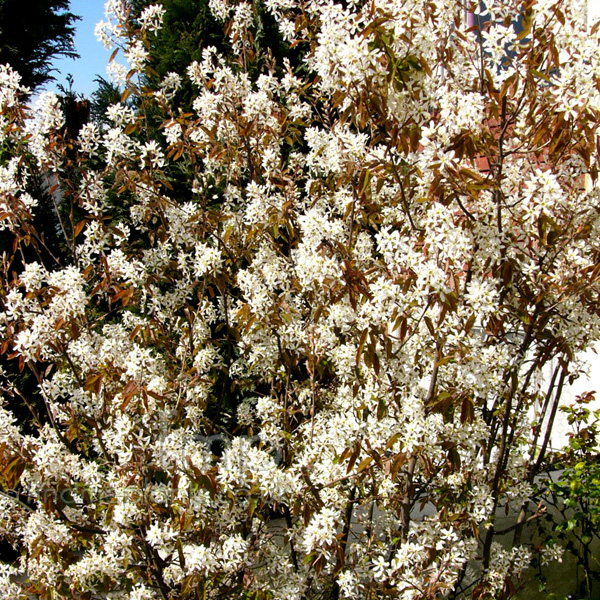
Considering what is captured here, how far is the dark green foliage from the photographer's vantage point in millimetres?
8531

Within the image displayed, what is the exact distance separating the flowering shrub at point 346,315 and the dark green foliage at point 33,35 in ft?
22.5

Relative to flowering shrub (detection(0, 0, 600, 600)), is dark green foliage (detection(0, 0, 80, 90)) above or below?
above

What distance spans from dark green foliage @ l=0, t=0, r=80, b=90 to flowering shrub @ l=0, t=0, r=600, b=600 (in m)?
6.85

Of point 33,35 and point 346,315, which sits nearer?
point 346,315

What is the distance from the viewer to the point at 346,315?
90.9 inches

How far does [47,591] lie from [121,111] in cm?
221

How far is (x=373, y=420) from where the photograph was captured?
2098 mm

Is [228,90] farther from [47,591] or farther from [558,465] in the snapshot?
[558,465]

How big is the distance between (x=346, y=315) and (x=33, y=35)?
31.4 feet

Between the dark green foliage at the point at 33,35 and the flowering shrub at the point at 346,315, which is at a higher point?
the dark green foliage at the point at 33,35

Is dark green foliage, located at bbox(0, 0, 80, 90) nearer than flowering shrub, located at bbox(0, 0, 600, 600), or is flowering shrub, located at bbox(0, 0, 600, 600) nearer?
flowering shrub, located at bbox(0, 0, 600, 600)

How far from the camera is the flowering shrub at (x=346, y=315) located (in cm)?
192

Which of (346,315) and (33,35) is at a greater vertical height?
(33,35)

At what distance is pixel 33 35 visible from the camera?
9.32 metres
